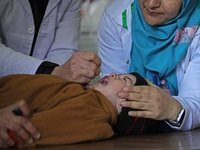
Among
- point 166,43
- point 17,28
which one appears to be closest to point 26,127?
point 17,28

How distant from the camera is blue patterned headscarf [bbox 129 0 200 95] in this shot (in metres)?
2.08

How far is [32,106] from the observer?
1363mm

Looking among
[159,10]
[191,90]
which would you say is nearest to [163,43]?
[159,10]

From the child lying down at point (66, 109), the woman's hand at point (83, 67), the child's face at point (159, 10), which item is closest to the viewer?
the child lying down at point (66, 109)

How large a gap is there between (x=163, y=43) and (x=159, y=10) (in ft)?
0.92

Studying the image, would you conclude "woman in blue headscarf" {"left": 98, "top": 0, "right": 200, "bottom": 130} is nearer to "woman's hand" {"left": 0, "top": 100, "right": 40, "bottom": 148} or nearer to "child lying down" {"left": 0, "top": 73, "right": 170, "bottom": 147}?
"child lying down" {"left": 0, "top": 73, "right": 170, "bottom": 147}

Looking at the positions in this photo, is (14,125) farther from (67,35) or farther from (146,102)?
(67,35)

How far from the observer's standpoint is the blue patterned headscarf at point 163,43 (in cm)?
208

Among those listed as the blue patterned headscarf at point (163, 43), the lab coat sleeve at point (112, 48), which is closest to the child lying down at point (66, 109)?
the blue patterned headscarf at point (163, 43)

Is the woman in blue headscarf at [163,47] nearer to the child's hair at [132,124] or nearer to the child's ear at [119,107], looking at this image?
the child's hair at [132,124]

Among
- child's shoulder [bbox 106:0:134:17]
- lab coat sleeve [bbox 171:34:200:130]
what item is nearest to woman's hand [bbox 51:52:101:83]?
lab coat sleeve [bbox 171:34:200:130]

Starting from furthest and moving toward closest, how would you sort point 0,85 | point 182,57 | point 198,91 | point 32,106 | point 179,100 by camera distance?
point 182,57, point 198,91, point 179,100, point 0,85, point 32,106

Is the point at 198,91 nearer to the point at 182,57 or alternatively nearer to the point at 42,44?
the point at 182,57

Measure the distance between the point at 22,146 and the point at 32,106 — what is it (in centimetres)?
20
